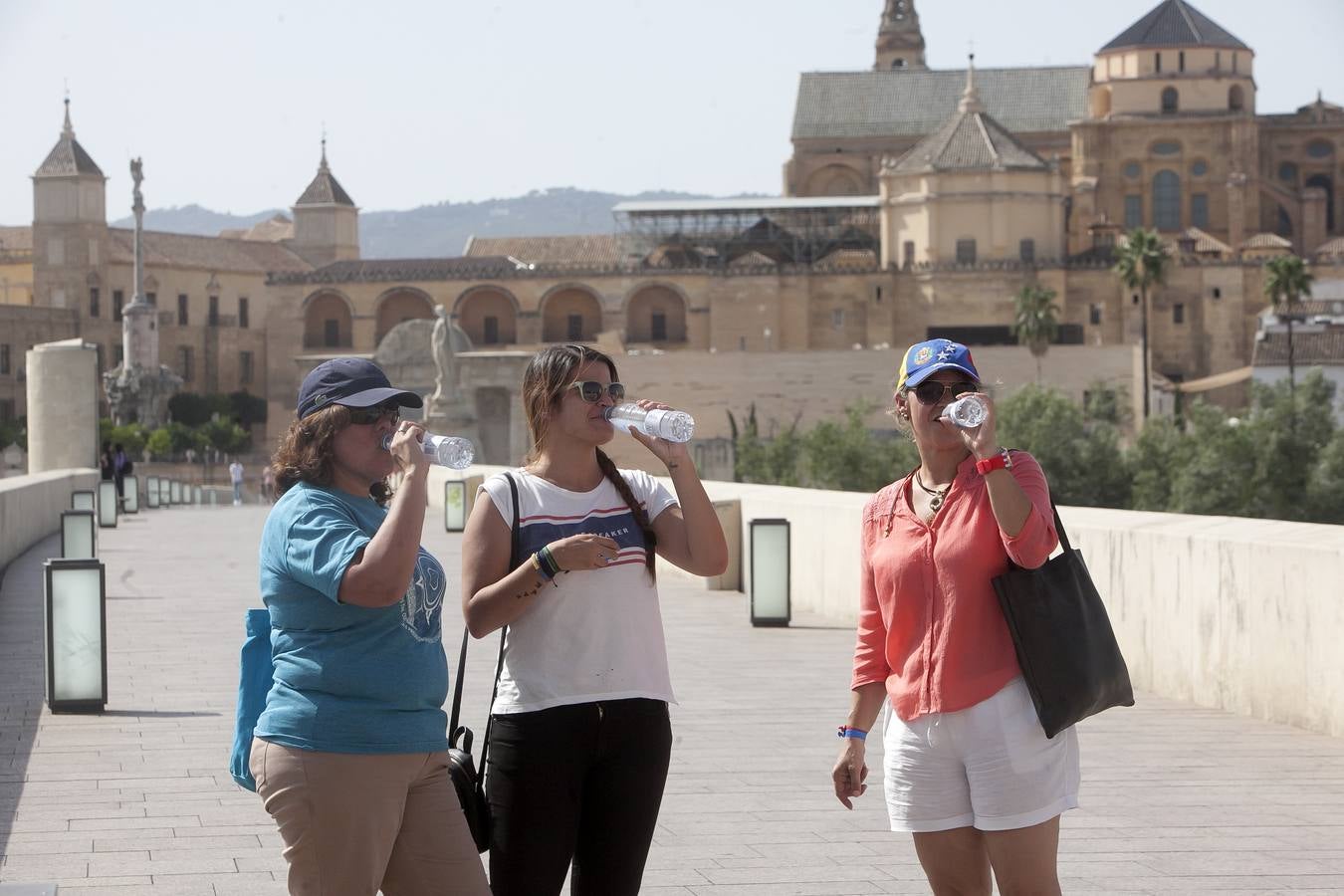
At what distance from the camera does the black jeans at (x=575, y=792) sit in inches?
138

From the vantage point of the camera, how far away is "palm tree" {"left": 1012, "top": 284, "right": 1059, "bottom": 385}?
65.3 meters

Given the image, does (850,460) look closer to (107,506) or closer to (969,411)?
(107,506)

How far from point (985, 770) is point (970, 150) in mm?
66908

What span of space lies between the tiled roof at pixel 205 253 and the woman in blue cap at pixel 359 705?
268 ft

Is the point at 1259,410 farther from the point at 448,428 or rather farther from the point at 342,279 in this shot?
the point at 342,279

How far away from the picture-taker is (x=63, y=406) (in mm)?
25125

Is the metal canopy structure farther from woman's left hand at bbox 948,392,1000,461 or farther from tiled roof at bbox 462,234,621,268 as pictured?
woman's left hand at bbox 948,392,1000,461

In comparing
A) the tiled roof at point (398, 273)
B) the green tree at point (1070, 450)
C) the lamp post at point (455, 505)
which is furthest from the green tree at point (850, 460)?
the lamp post at point (455, 505)

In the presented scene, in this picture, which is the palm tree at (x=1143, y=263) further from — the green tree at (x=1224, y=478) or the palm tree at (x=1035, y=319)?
the green tree at (x=1224, y=478)

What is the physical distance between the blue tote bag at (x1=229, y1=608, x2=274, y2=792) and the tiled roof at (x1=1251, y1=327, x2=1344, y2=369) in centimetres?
5916

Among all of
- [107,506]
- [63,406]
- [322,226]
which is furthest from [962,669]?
[322,226]

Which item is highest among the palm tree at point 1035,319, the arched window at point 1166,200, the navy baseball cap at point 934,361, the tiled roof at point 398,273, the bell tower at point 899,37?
the bell tower at point 899,37

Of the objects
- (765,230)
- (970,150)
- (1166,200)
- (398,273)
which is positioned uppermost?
(970,150)

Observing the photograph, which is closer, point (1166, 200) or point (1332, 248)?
point (1332, 248)
